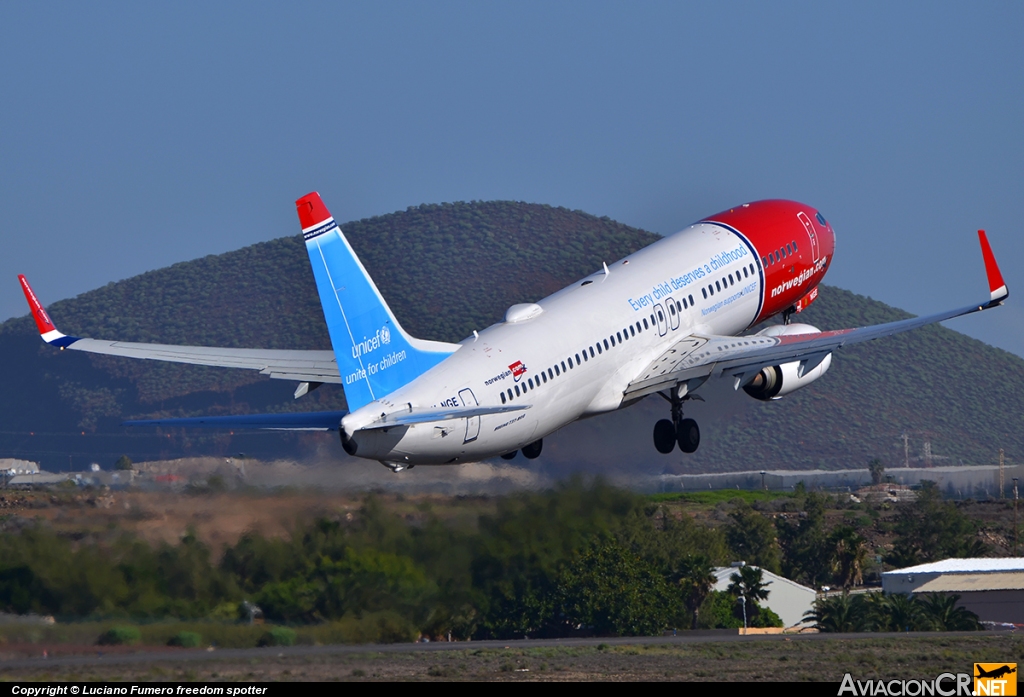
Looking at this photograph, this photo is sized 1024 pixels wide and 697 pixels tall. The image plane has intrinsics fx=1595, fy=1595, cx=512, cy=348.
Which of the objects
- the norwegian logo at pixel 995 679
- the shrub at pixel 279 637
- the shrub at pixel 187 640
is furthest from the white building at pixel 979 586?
the shrub at pixel 187 640

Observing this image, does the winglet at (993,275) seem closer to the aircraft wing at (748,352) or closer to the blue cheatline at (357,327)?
the aircraft wing at (748,352)

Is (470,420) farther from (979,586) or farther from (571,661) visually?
(979,586)

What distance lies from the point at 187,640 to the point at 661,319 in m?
15.5

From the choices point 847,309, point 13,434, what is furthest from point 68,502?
point 847,309

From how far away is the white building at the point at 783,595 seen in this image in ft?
227

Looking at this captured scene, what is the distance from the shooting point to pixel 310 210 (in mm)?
31781

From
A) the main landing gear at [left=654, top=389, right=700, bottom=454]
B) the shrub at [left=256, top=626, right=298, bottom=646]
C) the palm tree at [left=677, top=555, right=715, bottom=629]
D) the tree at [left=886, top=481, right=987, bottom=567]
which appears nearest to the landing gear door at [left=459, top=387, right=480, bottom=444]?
the shrub at [left=256, top=626, right=298, bottom=646]

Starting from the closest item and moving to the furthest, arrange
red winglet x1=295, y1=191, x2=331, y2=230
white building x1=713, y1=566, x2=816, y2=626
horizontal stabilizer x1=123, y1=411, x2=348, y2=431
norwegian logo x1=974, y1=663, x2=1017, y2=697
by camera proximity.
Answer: red winglet x1=295, y1=191, x2=331, y2=230 → horizontal stabilizer x1=123, y1=411, x2=348, y2=431 → norwegian logo x1=974, y1=663, x2=1017, y2=697 → white building x1=713, y1=566, x2=816, y2=626

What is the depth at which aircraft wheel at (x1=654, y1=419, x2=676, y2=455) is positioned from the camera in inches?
1747

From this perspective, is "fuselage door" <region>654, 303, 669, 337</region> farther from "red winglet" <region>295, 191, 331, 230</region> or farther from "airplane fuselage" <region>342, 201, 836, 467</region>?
"red winglet" <region>295, 191, 331, 230</region>

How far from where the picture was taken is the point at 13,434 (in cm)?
13100

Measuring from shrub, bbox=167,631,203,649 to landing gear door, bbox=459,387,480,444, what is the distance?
7.22 meters

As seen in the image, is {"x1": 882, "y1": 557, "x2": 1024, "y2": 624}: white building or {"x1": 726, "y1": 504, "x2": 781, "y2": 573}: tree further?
{"x1": 726, "y1": 504, "x2": 781, "y2": 573}: tree

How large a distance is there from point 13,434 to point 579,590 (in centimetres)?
8922
